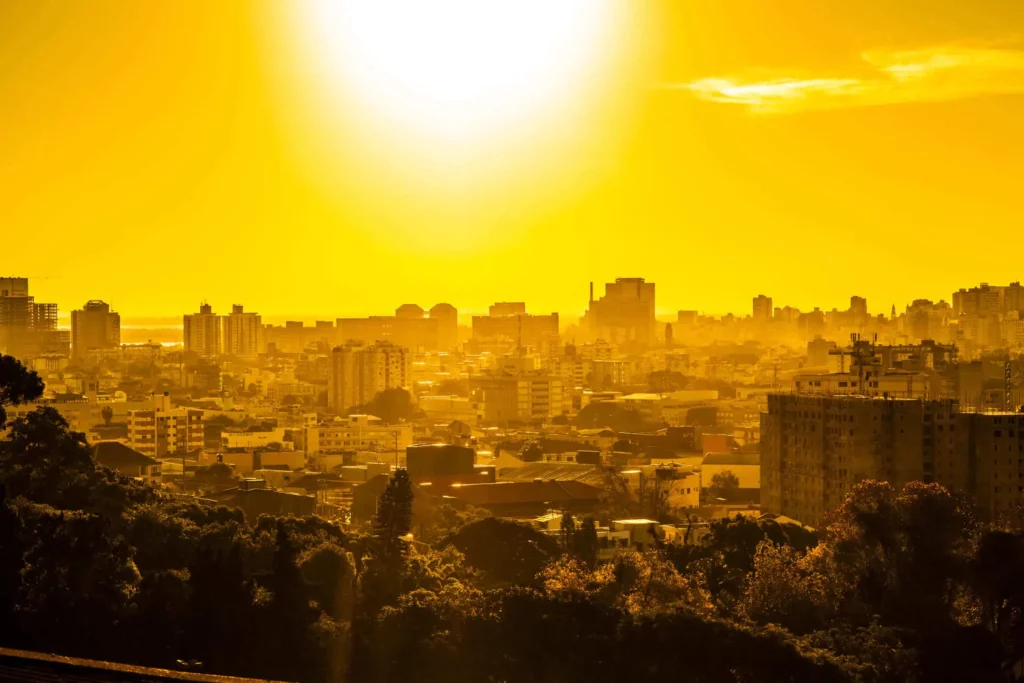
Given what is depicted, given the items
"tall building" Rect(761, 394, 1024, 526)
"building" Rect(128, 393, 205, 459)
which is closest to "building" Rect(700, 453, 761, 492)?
"tall building" Rect(761, 394, 1024, 526)

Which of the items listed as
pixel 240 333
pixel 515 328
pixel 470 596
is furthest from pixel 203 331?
pixel 470 596

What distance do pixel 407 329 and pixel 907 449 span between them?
286 ft

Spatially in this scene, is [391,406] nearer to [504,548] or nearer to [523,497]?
[523,497]

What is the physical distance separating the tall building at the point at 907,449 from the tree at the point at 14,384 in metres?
15.2

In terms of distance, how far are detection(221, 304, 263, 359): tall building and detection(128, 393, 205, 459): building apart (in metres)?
57.0

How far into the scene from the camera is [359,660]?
1390cm

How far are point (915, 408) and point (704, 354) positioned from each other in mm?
80242

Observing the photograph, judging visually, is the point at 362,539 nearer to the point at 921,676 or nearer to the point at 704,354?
the point at 921,676

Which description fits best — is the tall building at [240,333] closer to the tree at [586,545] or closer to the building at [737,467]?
the building at [737,467]

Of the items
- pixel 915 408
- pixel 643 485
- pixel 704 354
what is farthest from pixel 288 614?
pixel 704 354

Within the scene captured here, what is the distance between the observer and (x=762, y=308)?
132 m

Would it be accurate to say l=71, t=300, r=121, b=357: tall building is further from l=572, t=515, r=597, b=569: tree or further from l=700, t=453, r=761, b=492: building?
l=572, t=515, r=597, b=569: tree

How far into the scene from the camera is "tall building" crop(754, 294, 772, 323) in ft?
433

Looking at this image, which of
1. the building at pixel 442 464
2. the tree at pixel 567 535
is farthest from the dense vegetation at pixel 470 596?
the building at pixel 442 464
